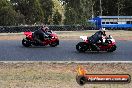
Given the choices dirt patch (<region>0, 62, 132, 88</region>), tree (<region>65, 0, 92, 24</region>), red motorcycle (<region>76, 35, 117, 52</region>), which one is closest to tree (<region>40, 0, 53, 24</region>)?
tree (<region>65, 0, 92, 24</region>)

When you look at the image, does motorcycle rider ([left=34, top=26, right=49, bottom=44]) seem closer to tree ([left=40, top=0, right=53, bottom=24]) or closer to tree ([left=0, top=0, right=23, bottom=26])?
tree ([left=0, top=0, right=23, bottom=26])

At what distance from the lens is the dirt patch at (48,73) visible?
10184mm

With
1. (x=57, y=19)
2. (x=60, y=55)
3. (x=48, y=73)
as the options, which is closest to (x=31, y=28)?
(x=60, y=55)

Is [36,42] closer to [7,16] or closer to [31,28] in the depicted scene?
[31,28]

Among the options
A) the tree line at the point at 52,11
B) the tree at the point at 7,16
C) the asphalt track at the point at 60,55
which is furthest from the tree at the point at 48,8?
the asphalt track at the point at 60,55

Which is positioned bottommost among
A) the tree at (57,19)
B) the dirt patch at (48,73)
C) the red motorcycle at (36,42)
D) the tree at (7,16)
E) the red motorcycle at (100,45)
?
the tree at (57,19)

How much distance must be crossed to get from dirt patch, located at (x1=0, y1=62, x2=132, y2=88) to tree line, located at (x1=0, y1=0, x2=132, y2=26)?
51.9 metres

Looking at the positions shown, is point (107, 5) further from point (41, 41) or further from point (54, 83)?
point (54, 83)

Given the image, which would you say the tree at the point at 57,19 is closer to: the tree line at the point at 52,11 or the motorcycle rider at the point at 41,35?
the tree line at the point at 52,11

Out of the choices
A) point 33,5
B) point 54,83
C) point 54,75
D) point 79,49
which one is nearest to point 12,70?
point 54,75

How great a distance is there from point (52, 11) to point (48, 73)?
82870mm

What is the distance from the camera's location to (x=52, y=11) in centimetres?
9512

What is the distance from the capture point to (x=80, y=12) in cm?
7512

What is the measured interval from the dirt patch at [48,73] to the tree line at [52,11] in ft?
170
